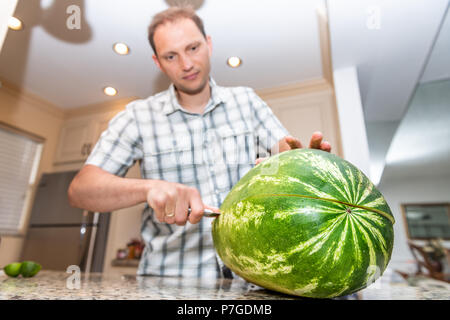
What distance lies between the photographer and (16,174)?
0.42 metres

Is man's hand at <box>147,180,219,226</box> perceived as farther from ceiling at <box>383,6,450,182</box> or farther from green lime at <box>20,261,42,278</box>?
ceiling at <box>383,6,450,182</box>

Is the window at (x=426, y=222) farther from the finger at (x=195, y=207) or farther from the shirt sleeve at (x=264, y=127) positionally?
the finger at (x=195, y=207)

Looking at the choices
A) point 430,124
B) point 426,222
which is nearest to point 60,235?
point 430,124

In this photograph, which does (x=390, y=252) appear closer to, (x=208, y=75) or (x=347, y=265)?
(x=347, y=265)

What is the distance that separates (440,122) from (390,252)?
91cm

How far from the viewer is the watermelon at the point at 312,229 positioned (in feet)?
0.74

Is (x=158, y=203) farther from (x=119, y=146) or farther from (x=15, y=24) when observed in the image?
(x=15, y=24)

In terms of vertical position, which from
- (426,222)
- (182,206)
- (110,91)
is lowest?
(182,206)

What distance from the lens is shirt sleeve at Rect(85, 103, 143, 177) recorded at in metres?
0.50

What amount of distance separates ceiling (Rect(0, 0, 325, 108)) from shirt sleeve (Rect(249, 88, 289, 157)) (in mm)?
37

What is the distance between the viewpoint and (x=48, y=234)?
41 centimetres

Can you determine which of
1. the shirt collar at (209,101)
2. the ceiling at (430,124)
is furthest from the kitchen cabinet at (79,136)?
the ceiling at (430,124)

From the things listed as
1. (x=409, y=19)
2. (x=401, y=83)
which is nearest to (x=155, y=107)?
(x=401, y=83)

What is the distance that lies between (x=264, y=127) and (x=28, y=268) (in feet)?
1.55
